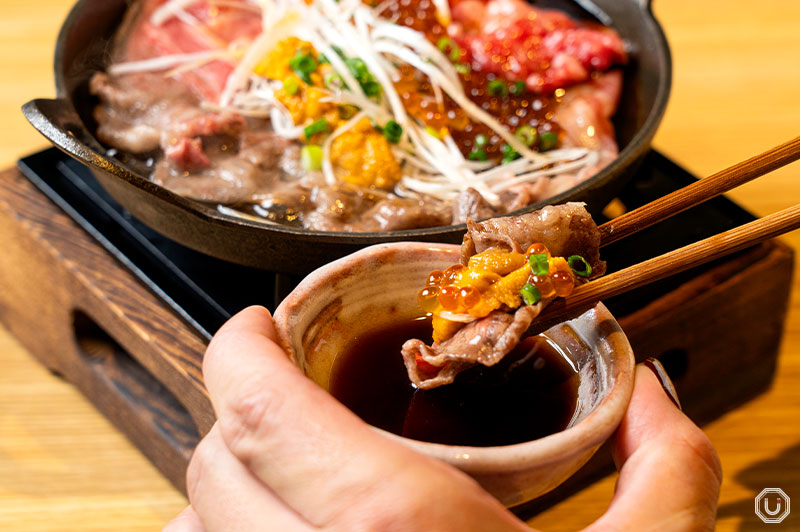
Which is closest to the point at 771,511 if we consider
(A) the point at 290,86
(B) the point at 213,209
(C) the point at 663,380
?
(C) the point at 663,380

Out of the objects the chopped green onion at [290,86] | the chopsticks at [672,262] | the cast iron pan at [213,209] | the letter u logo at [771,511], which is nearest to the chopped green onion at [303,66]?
the chopped green onion at [290,86]

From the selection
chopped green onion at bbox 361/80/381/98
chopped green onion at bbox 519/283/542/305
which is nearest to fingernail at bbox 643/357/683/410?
chopped green onion at bbox 519/283/542/305

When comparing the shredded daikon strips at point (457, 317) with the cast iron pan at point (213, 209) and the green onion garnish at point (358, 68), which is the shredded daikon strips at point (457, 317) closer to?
the cast iron pan at point (213, 209)

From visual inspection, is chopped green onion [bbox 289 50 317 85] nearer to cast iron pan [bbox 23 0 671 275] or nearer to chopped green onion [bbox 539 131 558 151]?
cast iron pan [bbox 23 0 671 275]

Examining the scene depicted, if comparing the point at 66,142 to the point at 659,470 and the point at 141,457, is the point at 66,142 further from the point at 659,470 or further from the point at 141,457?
the point at 659,470

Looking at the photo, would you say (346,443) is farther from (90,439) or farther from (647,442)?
(90,439)

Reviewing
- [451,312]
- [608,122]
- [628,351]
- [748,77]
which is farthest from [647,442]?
[748,77]
